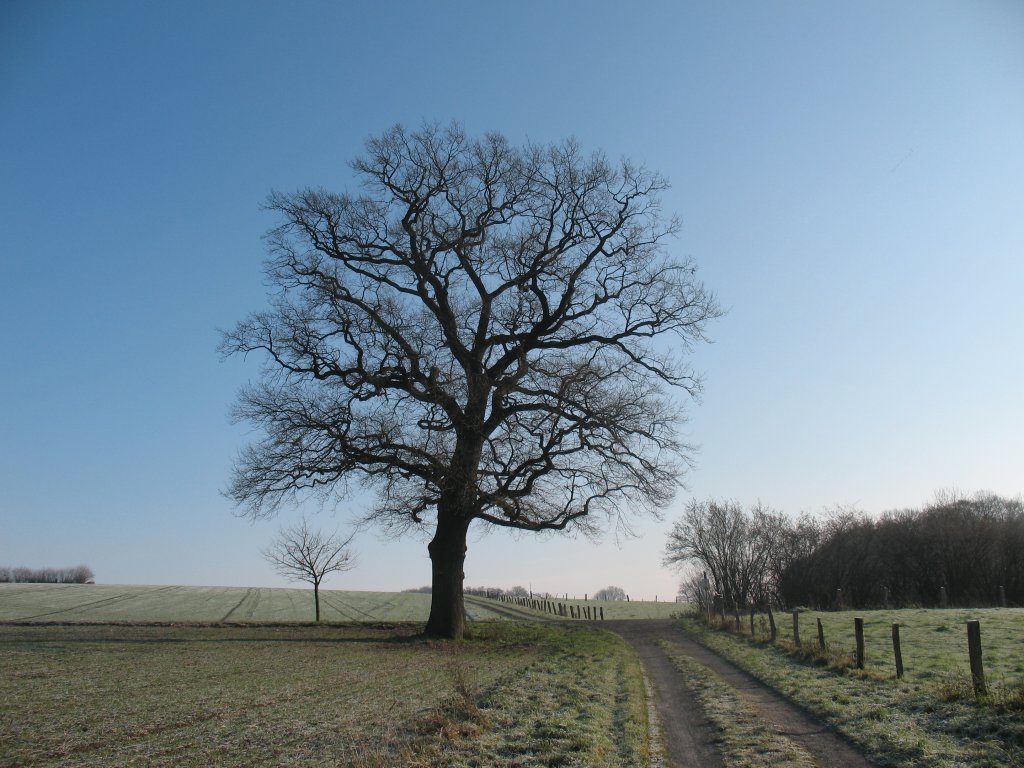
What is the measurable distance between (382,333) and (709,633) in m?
17.1

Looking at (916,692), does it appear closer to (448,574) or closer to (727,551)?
(448,574)

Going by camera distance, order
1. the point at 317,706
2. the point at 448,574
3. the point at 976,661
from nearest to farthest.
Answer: the point at 976,661
the point at 317,706
the point at 448,574

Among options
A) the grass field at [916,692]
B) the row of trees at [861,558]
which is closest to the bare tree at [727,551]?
the row of trees at [861,558]

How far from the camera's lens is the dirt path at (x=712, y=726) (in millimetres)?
8602

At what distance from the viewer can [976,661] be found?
1083cm

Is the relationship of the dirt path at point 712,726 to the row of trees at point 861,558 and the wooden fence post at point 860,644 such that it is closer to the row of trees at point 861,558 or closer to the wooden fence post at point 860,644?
the wooden fence post at point 860,644

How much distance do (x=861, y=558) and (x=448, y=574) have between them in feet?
141

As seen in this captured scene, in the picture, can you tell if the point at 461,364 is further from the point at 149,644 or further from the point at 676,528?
the point at 676,528

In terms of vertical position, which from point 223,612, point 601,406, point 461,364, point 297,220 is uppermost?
point 297,220

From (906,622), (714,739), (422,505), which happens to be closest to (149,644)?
(422,505)

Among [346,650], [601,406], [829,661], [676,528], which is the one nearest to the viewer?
[829,661]

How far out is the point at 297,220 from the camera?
23.8 metres

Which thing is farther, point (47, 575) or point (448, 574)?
point (47, 575)

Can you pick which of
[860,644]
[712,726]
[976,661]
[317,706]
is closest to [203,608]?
[317,706]
